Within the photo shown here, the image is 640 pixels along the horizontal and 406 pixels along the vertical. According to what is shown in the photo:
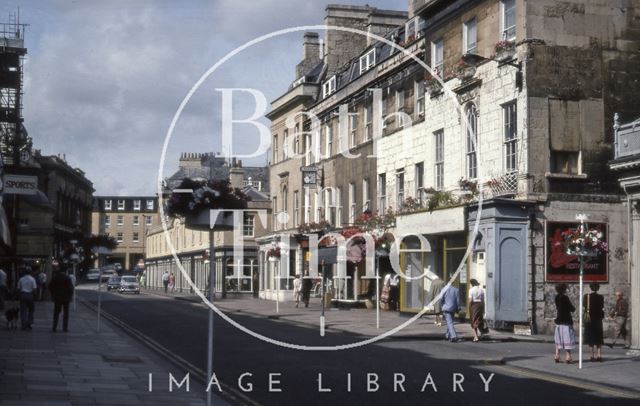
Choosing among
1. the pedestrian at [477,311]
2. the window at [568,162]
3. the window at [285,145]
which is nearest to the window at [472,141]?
the window at [568,162]

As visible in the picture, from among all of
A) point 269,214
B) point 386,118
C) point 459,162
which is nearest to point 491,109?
point 459,162

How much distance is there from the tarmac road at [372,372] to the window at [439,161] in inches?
419

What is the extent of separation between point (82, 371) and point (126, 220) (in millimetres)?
167357

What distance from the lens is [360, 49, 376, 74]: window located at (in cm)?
4866

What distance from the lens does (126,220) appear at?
593 ft

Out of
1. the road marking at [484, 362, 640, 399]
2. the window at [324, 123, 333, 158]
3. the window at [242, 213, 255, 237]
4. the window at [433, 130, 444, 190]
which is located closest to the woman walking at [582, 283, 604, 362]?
the road marking at [484, 362, 640, 399]

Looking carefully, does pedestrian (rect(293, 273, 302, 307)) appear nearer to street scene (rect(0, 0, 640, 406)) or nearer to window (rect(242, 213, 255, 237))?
street scene (rect(0, 0, 640, 406))

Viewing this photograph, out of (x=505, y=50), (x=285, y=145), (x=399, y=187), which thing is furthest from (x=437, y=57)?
(x=285, y=145)

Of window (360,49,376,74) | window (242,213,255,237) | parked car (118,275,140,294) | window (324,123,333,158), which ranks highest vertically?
window (360,49,376,74)

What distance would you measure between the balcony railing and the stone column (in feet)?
4.36

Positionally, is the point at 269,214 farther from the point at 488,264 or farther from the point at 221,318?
the point at 488,264

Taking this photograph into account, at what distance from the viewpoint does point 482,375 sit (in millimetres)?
17781

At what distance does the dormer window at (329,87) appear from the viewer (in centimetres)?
5603

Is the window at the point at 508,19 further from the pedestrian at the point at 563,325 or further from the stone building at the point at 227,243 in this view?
the stone building at the point at 227,243
